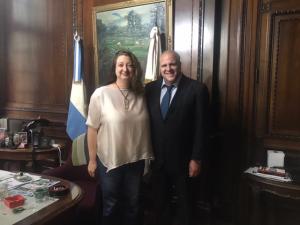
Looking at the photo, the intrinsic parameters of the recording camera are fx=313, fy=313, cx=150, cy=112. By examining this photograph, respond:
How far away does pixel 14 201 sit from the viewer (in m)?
1.45

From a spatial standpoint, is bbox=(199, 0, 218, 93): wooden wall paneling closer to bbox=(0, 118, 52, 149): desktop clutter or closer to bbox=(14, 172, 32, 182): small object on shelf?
bbox=(14, 172, 32, 182): small object on shelf

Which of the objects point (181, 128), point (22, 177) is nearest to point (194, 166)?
point (181, 128)

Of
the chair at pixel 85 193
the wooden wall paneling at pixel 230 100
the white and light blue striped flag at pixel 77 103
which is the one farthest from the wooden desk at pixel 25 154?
the wooden wall paneling at pixel 230 100

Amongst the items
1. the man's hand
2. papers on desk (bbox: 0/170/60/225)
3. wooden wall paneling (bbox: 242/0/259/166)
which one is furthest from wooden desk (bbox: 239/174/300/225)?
papers on desk (bbox: 0/170/60/225)

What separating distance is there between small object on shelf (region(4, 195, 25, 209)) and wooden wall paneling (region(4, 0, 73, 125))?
1888 mm

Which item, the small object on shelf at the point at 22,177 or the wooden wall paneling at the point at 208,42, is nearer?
the small object on shelf at the point at 22,177

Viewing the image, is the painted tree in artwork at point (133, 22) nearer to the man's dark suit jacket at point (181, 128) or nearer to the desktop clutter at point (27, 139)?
the man's dark suit jacket at point (181, 128)

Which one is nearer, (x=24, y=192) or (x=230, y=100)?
(x=24, y=192)

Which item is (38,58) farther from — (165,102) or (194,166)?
(194,166)

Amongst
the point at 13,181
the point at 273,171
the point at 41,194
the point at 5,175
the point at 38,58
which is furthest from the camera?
the point at 38,58

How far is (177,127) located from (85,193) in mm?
717

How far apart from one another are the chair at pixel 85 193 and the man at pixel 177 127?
0.47m

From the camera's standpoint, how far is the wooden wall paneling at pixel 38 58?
3.25 meters

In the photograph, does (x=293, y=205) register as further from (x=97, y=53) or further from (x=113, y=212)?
(x=97, y=53)
